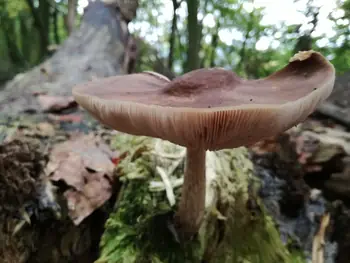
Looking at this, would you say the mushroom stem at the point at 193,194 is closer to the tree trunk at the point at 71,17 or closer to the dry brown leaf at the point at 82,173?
the dry brown leaf at the point at 82,173

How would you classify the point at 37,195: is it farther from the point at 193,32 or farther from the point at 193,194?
the point at 193,32

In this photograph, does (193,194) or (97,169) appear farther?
(97,169)

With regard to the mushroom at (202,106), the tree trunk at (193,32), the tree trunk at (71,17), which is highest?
the tree trunk at (71,17)

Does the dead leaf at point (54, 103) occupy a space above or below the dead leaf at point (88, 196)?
above

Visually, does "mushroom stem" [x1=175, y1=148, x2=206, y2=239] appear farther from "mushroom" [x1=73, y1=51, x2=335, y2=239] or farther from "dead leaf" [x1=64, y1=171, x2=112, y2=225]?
"dead leaf" [x1=64, y1=171, x2=112, y2=225]

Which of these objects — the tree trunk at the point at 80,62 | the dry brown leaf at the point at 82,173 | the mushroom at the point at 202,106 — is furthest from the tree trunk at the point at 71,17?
the mushroom at the point at 202,106

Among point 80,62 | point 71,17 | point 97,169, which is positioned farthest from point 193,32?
point 71,17

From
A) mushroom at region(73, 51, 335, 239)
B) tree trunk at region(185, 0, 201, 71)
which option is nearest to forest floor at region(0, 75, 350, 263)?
mushroom at region(73, 51, 335, 239)

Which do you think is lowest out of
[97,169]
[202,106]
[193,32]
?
[97,169]
